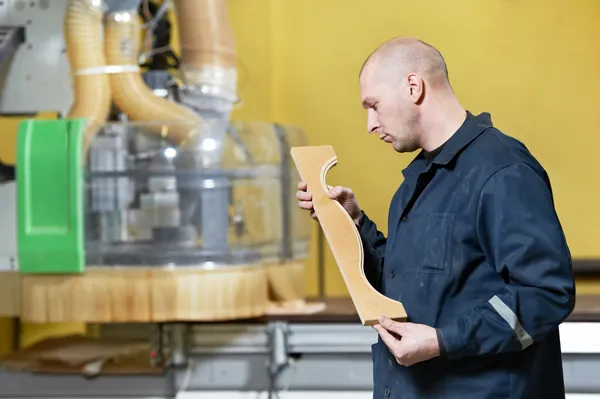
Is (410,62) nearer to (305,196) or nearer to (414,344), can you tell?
(305,196)

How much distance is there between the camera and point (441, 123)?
45.1 inches

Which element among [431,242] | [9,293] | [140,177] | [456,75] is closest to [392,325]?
[431,242]

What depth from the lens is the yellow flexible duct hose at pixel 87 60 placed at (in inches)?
87.5

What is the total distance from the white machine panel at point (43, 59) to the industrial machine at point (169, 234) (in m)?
0.04

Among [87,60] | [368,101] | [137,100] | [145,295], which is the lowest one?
[145,295]

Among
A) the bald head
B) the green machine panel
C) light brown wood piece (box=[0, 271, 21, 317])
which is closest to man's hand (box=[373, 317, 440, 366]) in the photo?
the bald head

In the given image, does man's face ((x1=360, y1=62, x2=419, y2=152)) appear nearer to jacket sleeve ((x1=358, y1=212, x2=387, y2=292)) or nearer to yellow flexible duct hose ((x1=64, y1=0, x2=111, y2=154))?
jacket sleeve ((x1=358, y1=212, x2=387, y2=292))

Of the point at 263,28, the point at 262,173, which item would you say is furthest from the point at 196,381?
the point at 263,28

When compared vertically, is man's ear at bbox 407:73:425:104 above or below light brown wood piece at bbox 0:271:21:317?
above

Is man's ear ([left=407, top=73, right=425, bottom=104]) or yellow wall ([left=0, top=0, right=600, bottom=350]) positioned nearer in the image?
man's ear ([left=407, top=73, right=425, bottom=104])

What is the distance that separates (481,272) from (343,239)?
0.69ft

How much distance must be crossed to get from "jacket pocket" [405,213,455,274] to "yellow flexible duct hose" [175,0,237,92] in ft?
4.16

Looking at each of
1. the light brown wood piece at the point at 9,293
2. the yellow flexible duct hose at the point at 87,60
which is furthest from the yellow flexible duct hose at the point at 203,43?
the light brown wood piece at the point at 9,293

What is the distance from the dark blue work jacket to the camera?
3.34 feet
